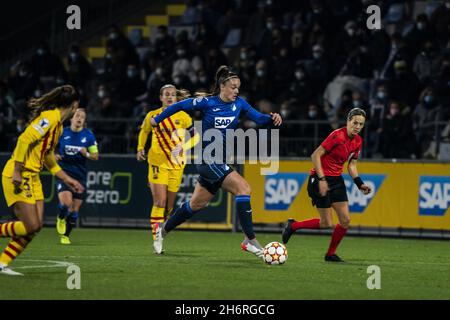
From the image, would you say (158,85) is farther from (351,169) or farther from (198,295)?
(198,295)

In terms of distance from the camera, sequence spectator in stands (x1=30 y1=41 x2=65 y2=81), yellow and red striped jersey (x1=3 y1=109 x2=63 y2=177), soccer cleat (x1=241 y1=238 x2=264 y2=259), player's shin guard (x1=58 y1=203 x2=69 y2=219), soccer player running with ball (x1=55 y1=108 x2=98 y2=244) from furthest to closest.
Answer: spectator in stands (x1=30 y1=41 x2=65 y2=81) → soccer player running with ball (x1=55 y1=108 x2=98 y2=244) → player's shin guard (x1=58 y1=203 x2=69 y2=219) → soccer cleat (x1=241 y1=238 x2=264 y2=259) → yellow and red striped jersey (x1=3 y1=109 x2=63 y2=177)

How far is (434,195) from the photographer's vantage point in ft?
63.5

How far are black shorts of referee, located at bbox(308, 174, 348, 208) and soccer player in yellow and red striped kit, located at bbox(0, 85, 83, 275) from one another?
4141mm

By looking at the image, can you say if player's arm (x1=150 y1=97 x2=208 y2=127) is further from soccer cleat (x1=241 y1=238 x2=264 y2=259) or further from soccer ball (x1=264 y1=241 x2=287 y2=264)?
soccer ball (x1=264 y1=241 x2=287 y2=264)

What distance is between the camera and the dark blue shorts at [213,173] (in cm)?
1385

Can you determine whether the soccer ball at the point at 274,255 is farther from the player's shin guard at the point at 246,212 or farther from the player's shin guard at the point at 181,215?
the player's shin guard at the point at 181,215

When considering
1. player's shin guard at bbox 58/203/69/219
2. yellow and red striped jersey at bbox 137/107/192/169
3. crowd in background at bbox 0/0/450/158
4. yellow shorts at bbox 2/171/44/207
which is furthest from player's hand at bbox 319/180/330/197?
crowd in background at bbox 0/0/450/158

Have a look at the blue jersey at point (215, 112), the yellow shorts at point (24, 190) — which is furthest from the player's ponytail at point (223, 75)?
the yellow shorts at point (24, 190)

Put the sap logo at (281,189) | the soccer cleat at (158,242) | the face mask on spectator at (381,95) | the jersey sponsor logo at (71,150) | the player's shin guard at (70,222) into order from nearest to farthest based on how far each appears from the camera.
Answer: the soccer cleat at (158,242), the player's shin guard at (70,222), the jersey sponsor logo at (71,150), the sap logo at (281,189), the face mask on spectator at (381,95)

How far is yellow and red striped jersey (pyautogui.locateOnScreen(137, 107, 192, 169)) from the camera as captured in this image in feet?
54.0

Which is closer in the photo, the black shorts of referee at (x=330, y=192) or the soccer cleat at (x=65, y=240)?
the black shorts of referee at (x=330, y=192)

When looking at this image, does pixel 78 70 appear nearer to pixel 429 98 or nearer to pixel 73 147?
pixel 73 147

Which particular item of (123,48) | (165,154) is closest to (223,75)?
(165,154)
